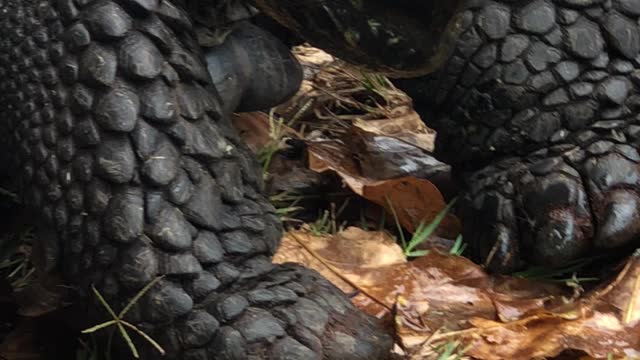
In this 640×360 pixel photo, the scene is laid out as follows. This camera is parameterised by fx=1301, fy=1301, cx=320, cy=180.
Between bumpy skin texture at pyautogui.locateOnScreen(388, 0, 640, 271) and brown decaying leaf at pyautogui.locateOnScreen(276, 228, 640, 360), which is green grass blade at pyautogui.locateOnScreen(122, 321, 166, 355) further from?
bumpy skin texture at pyautogui.locateOnScreen(388, 0, 640, 271)

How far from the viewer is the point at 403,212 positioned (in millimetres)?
1920

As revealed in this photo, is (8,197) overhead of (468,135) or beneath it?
beneath

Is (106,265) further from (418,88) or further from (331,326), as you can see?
(418,88)

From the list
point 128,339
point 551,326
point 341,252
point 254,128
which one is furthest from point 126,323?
point 254,128

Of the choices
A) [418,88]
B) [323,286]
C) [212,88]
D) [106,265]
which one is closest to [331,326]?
[323,286]

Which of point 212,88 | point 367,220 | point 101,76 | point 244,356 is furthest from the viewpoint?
point 367,220

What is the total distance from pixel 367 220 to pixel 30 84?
0.60 metres

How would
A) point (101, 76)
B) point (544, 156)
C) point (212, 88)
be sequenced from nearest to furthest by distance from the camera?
1. point (101, 76)
2. point (212, 88)
3. point (544, 156)

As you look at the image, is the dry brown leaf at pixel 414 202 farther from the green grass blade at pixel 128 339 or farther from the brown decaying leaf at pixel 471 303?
the green grass blade at pixel 128 339

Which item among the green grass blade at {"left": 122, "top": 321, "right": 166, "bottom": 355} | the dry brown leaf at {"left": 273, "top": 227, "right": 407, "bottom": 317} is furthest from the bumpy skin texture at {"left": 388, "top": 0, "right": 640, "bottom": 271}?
the green grass blade at {"left": 122, "top": 321, "right": 166, "bottom": 355}

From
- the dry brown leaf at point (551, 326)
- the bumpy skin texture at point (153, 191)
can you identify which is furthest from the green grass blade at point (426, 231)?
the bumpy skin texture at point (153, 191)

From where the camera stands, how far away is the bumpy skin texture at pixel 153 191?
143cm

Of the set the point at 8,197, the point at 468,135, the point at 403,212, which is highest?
the point at 468,135

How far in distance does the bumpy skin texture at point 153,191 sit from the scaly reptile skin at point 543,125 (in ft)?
1.15
